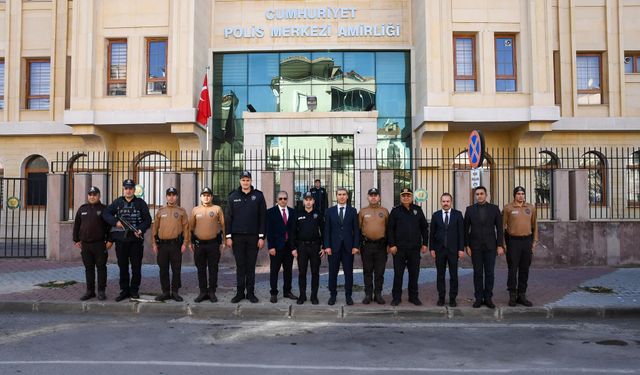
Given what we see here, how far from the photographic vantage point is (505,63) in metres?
19.7

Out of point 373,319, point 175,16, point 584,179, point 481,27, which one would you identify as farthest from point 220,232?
point 481,27

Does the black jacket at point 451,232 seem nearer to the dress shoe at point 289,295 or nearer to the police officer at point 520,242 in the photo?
the police officer at point 520,242

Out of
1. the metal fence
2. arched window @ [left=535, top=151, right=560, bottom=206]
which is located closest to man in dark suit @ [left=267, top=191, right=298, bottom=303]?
the metal fence

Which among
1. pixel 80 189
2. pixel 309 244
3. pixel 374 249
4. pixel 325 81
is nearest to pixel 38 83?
pixel 80 189

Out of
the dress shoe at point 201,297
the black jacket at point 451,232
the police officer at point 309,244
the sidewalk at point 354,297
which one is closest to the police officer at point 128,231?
the sidewalk at point 354,297

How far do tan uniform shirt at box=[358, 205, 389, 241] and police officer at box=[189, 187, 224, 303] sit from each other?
2.35 meters

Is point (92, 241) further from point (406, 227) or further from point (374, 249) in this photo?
point (406, 227)

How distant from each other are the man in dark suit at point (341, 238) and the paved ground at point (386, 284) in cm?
51

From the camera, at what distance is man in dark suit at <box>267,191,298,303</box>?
329 inches

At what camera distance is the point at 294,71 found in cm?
2117

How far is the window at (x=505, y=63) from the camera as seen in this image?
19.6m

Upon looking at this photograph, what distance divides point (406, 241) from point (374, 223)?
23.0 inches

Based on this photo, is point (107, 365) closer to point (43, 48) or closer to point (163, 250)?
point (163, 250)

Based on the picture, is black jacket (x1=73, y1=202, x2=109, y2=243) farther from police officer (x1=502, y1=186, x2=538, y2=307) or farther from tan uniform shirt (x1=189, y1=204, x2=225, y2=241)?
police officer (x1=502, y1=186, x2=538, y2=307)
